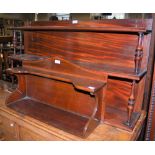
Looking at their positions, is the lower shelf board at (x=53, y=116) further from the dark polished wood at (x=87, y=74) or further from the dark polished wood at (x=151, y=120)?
the dark polished wood at (x=151, y=120)

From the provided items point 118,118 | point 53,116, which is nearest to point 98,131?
point 118,118

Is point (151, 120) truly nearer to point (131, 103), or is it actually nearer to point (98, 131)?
point (131, 103)

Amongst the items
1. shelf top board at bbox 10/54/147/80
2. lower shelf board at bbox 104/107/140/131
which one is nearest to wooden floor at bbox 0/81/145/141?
lower shelf board at bbox 104/107/140/131

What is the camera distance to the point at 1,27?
6.55 meters

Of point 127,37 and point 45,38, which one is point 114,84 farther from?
point 45,38

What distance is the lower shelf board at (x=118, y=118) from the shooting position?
1.12m

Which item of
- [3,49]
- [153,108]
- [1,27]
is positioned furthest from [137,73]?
[1,27]

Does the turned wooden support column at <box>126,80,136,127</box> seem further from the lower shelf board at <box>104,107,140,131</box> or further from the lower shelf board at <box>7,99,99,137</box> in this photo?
the lower shelf board at <box>7,99,99,137</box>

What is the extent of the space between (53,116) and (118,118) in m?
0.46

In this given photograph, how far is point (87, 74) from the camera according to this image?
1.16m

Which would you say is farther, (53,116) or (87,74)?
(53,116)

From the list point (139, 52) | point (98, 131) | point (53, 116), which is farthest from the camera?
point (53, 116)

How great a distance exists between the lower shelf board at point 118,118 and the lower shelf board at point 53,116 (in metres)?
0.10

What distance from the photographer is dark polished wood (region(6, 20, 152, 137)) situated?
1.07m
